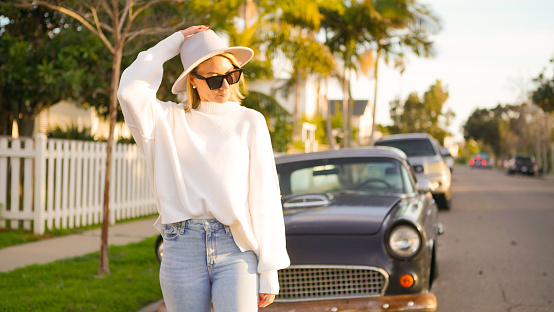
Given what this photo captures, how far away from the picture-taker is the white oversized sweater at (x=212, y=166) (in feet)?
8.21

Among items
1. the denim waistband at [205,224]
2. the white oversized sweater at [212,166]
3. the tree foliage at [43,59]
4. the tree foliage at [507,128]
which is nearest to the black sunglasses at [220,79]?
the white oversized sweater at [212,166]

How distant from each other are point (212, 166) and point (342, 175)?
3749 mm

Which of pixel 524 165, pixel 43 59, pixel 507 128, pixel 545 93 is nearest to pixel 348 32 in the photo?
pixel 545 93

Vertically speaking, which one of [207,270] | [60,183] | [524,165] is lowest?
[524,165]

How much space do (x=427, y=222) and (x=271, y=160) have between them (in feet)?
10.2

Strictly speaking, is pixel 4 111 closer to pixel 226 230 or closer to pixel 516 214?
pixel 516 214

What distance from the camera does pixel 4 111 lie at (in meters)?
14.6

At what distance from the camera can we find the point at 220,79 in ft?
8.84

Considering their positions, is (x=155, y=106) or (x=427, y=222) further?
(x=427, y=222)

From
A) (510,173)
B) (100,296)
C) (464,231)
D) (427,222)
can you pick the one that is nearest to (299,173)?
(427,222)

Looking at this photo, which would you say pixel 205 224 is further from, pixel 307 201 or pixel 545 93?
pixel 545 93

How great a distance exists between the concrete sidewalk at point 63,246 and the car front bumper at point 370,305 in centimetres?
382

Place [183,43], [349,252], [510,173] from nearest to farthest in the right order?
[183,43] → [349,252] → [510,173]

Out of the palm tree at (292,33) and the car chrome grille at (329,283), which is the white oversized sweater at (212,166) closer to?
the car chrome grille at (329,283)
